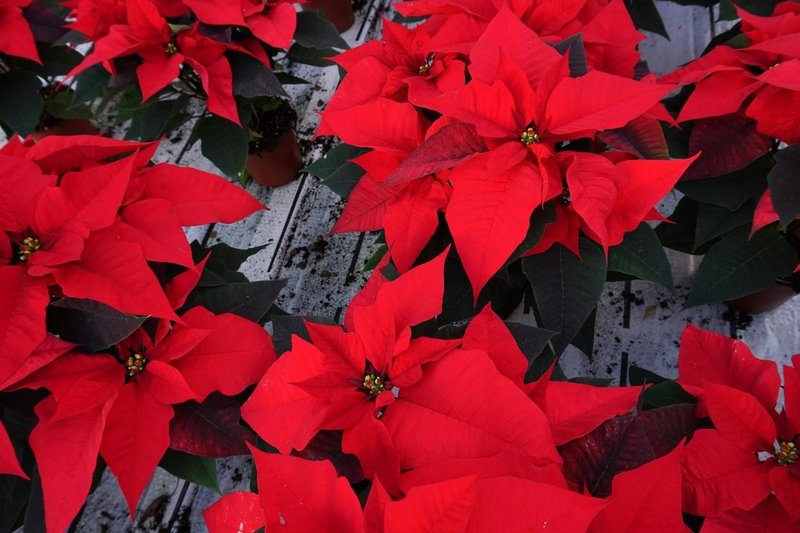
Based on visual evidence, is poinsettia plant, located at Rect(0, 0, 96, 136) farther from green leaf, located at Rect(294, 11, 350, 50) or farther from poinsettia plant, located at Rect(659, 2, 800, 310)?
poinsettia plant, located at Rect(659, 2, 800, 310)

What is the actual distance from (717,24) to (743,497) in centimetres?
142

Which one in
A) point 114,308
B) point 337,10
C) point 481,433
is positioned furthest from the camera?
point 337,10

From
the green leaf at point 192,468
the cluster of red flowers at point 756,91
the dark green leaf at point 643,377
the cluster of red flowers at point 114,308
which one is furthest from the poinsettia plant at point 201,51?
the dark green leaf at point 643,377

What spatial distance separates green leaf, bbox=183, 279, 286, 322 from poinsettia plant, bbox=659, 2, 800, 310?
59 cm

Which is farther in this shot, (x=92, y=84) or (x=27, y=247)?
(x=92, y=84)

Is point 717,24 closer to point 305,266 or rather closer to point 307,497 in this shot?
point 305,266

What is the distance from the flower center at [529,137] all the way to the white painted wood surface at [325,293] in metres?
0.55

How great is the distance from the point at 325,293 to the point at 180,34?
0.57 meters

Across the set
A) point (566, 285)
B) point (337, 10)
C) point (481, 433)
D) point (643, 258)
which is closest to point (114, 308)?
point (481, 433)

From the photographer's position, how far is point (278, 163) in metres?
1.35

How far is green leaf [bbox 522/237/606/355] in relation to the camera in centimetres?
70

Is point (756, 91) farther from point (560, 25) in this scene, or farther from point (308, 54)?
point (308, 54)

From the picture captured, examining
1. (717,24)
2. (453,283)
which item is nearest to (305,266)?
(453,283)

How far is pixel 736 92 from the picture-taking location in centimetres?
73
